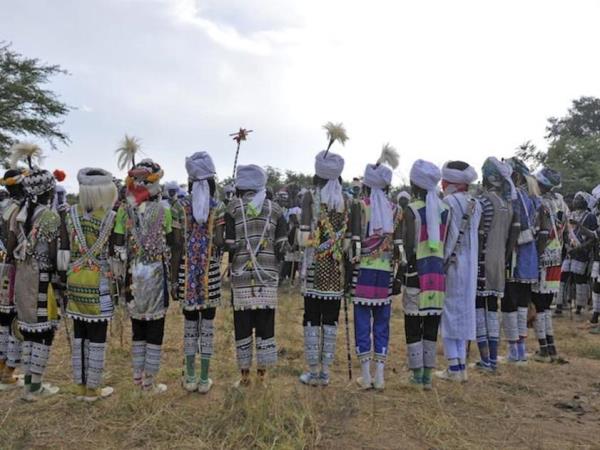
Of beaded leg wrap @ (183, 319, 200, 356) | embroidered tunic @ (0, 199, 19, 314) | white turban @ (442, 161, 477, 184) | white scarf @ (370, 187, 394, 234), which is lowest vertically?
beaded leg wrap @ (183, 319, 200, 356)

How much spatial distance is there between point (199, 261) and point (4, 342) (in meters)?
2.14

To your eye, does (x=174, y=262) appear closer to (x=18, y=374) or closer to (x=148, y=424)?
(x=148, y=424)

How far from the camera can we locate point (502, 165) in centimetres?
638

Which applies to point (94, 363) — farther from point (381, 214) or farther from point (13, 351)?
point (381, 214)

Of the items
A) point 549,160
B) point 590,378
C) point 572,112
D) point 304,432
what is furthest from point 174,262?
point 572,112

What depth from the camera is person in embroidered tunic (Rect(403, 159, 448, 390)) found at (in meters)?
5.57

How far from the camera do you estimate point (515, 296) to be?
6688mm

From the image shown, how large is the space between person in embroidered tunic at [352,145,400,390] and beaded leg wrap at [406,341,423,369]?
0.97ft

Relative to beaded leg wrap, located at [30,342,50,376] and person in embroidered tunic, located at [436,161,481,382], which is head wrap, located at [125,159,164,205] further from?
person in embroidered tunic, located at [436,161,481,382]

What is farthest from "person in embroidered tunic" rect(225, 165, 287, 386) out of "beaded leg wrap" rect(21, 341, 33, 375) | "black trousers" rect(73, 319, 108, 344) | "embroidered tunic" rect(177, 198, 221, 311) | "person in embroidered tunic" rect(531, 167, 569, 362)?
"person in embroidered tunic" rect(531, 167, 569, 362)

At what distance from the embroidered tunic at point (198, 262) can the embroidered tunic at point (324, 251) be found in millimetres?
841

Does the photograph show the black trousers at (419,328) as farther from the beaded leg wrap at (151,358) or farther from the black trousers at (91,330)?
the black trousers at (91,330)

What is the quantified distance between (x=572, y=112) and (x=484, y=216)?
32.1 metres

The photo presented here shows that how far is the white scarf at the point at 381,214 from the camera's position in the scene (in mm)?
5453
